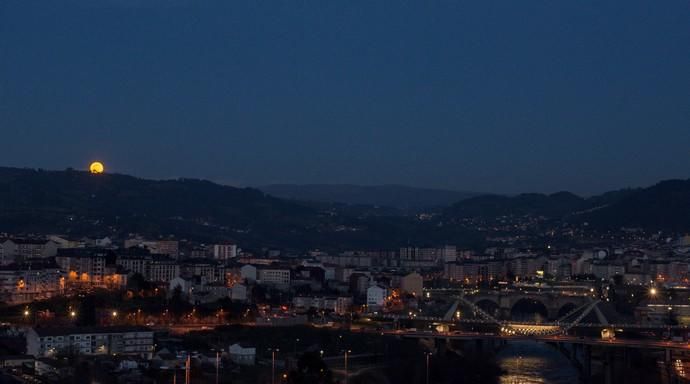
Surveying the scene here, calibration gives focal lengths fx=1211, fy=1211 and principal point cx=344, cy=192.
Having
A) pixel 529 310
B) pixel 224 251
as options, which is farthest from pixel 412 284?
pixel 224 251

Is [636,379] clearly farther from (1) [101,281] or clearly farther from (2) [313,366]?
(1) [101,281]

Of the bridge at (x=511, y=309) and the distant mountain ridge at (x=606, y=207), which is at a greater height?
the distant mountain ridge at (x=606, y=207)

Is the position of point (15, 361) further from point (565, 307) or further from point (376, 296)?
point (565, 307)

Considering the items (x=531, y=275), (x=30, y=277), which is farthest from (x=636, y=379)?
(x=531, y=275)

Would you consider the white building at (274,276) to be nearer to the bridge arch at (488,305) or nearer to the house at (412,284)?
the house at (412,284)

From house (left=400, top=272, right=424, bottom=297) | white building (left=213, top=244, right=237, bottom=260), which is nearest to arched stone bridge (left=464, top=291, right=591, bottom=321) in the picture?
house (left=400, top=272, right=424, bottom=297)

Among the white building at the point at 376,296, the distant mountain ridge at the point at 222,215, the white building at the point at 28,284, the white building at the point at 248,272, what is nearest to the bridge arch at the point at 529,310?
the white building at the point at 376,296
